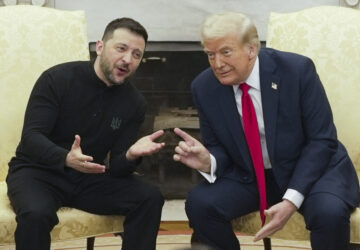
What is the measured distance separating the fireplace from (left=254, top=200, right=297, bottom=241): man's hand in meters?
1.66

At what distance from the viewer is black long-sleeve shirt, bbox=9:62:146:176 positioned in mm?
2416

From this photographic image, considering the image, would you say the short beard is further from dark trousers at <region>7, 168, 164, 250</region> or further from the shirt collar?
the shirt collar

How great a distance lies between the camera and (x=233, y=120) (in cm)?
240

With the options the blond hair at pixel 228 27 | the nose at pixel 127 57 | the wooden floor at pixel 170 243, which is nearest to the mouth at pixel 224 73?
the blond hair at pixel 228 27

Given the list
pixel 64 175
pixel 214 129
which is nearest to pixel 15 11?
pixel 64 175

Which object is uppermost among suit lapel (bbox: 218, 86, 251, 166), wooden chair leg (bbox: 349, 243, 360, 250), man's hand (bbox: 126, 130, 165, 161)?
suit lapel (bbox: 218, 86, 251, 166)

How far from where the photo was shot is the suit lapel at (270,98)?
92.5 inches

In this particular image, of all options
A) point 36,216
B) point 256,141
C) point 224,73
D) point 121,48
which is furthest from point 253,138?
point 36,216

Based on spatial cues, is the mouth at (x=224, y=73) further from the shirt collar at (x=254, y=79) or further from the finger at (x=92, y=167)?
the finger at (x=92, y=167)

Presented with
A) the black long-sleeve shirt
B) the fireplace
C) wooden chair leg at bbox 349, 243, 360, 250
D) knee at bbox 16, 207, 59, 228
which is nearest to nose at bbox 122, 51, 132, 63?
the black long-sleeve shirt

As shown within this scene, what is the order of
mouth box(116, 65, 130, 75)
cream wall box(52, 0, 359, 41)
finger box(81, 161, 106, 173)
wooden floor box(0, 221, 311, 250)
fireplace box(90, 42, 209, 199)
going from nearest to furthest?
finger box(81, 161, 106, 173), mouth box(116, 65, 130, 75), wooden floor box(0, 221, 311, 250), cream wall box(52, 0, 359, 41), fireplace box(90, 42, 209, 199)

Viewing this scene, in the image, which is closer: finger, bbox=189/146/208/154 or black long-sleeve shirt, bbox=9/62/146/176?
finger, bbox=189/146/208/154

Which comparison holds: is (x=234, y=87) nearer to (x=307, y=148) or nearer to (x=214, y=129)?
(x=214, y=129)

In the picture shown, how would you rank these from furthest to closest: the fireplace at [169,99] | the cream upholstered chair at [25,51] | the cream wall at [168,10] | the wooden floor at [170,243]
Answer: the fireplace at [169,99] < the cream wall at [168,10] < the wooden floor at [170,243] < the cream upholstered chair at [25,51]
